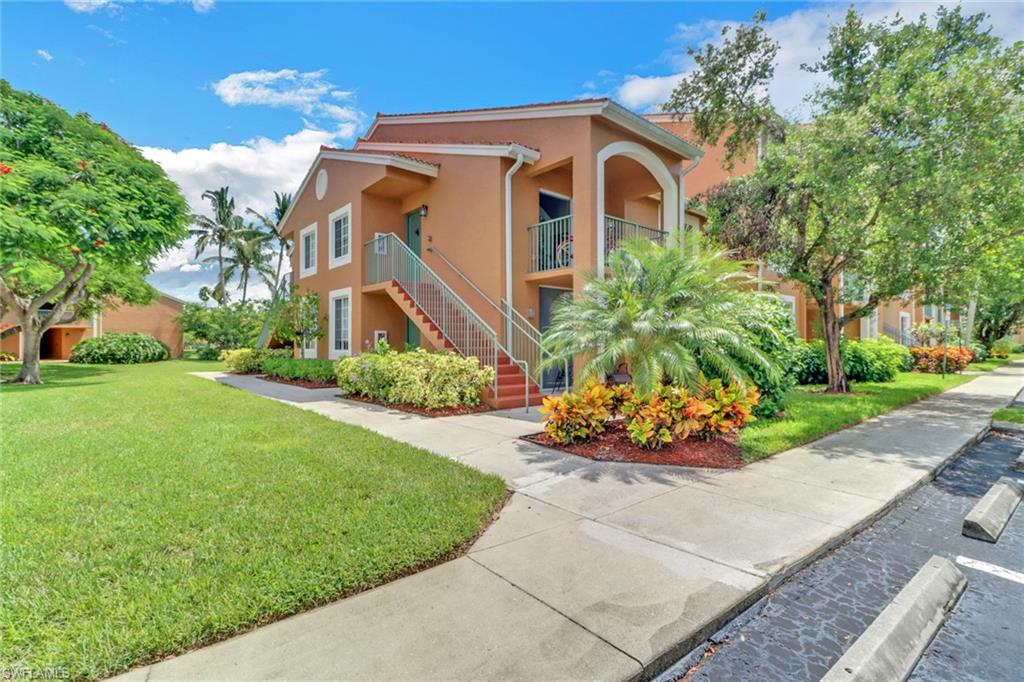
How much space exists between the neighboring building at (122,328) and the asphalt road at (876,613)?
1517 inches

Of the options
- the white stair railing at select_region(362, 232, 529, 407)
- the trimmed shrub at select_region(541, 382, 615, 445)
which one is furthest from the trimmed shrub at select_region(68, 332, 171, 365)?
the trimmed shrub at select_region(541, 382, 615, 445)

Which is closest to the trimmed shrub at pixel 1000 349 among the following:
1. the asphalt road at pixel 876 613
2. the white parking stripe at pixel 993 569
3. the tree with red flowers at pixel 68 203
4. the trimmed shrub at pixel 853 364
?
the trimmed shrub at pixel 853 364

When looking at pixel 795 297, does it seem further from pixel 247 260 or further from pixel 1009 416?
pixel 247 260

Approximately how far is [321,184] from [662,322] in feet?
46.0

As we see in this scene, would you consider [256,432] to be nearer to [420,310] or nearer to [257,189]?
[420,310]

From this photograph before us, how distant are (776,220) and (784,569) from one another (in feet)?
35.9

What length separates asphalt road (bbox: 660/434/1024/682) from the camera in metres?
2.34

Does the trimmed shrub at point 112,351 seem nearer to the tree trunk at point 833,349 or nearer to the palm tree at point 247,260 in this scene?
the palm tree at point 247,260

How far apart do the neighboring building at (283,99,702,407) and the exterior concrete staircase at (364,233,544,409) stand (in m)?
0.04

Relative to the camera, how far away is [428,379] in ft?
30.0

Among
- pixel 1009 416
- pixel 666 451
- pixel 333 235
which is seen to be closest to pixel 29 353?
pixel 333 235

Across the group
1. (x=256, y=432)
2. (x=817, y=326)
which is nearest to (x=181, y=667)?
(x=256, y=432)

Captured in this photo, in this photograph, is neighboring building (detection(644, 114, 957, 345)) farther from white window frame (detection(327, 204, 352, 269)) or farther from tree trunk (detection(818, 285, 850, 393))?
white window frame (detection(327, 204, 352, 269))

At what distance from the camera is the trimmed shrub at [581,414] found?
634cm
